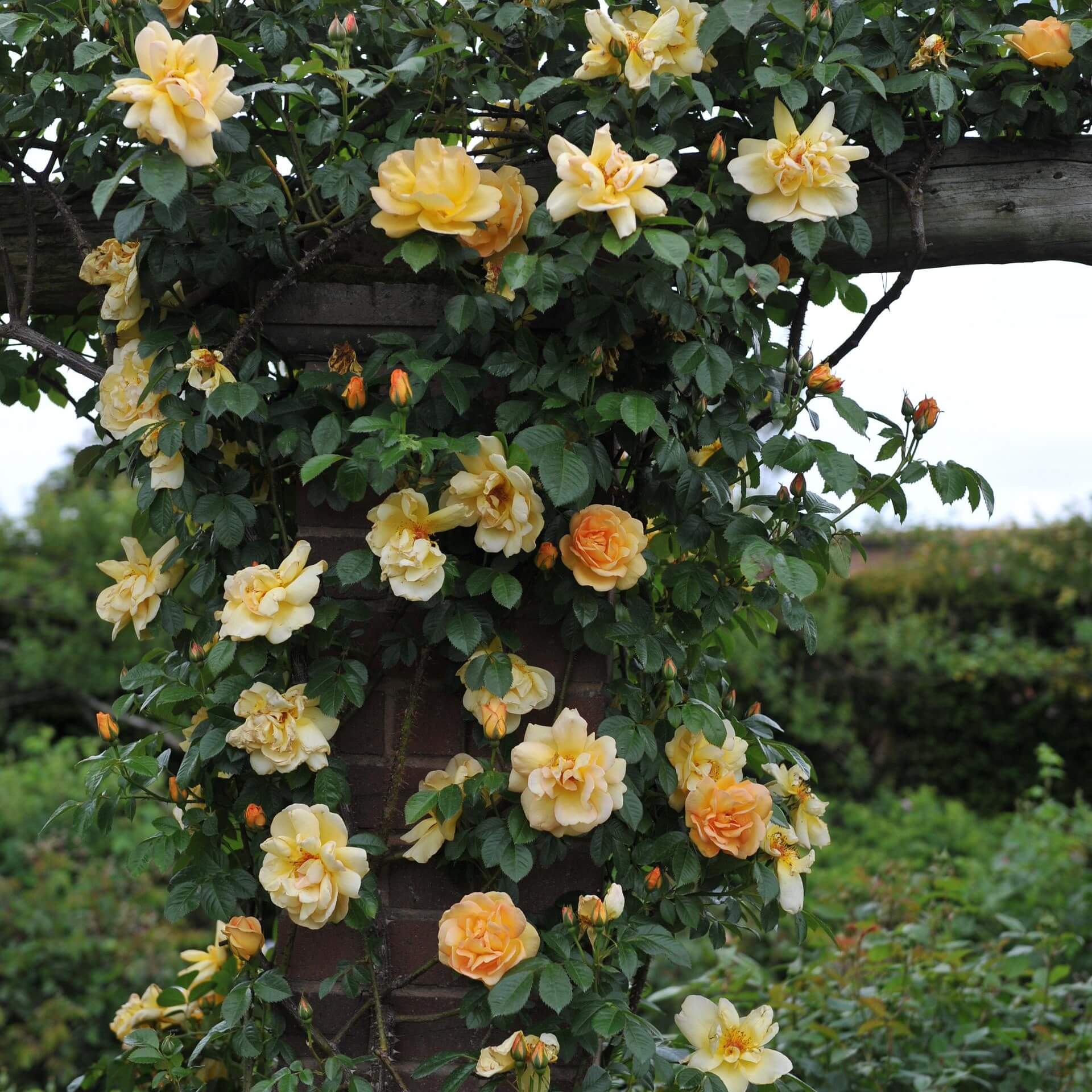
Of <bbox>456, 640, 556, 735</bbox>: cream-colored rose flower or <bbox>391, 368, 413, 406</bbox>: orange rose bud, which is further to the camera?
<bbox>456, 640, 556, 735</bbox>: cream-colored rose flower

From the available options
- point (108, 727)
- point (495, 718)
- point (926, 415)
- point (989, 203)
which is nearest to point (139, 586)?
point (108, 727)

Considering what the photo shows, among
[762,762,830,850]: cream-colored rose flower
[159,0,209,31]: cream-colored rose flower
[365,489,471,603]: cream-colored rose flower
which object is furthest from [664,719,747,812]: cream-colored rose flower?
[159,0,209,31]: cream-colored rose flower

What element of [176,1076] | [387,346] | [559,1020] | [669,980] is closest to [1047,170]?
[387,346]

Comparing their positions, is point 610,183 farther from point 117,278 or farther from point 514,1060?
point 514,1060

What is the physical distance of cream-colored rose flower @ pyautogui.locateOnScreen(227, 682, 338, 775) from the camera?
1307 millimetres

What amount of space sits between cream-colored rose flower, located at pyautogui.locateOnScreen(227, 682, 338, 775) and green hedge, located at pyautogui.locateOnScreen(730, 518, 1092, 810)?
4.57 metres

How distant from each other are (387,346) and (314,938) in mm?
750

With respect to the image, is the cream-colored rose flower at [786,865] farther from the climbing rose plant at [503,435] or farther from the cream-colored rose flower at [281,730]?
the cream-colored rose flower at [281,730]

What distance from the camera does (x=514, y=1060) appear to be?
4.14 feet

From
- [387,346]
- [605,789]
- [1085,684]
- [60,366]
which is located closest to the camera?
[605,789]

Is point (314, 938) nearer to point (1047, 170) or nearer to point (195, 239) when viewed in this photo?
point (195, 239)

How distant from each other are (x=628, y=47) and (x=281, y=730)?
86 cm

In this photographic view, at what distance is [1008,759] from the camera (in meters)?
6.02

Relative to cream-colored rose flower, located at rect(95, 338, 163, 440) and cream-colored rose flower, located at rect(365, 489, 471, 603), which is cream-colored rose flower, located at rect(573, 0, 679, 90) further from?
cream-colored rose flower, located at rect(95, 338, 163, 440)
